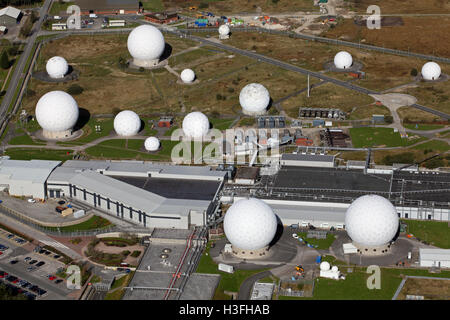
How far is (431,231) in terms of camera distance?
116 meters

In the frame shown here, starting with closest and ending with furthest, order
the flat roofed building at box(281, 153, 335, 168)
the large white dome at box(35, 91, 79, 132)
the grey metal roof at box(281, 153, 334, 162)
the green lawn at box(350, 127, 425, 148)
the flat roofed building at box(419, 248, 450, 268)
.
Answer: the flat roofed building at box(419, 248, 450, 268)
the flat roofed building at box(281, 153, 335, 168)
the grey metal roof at box(281, 153, 334, 162)
the green lawn at box(350, 127, 425, 148)
the large white dome at box(35, 91, 79, 132)

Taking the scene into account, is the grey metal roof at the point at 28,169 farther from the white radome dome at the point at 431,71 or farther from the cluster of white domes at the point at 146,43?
the white radome dome at the point at 431,71

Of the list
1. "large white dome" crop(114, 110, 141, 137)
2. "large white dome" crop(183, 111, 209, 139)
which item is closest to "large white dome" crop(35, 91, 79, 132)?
"large white dome" crop(114, 110, 141, 137)

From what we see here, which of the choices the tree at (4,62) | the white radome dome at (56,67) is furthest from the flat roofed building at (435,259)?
the tree at (4,62)

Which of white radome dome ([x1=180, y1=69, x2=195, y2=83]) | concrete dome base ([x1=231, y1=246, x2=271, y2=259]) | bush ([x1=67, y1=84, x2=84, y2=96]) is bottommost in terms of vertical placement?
concrete dome base ([x1=231, y1=246, x2=271, y2=259])

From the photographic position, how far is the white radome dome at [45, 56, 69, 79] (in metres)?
185

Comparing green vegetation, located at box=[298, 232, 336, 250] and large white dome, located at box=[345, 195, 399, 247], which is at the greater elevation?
large white dome, located at box=[345, 195, 399, 247]

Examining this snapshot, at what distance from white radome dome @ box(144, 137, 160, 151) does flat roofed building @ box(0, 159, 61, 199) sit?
18.0 meters

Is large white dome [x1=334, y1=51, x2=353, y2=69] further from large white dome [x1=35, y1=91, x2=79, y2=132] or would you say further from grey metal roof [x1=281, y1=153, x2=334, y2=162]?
large white dome [x1=35, y1=91, x2=79, y2=132]

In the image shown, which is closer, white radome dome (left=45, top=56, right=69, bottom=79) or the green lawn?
the green lawn

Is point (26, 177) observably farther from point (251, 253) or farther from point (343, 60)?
point (343, 60)

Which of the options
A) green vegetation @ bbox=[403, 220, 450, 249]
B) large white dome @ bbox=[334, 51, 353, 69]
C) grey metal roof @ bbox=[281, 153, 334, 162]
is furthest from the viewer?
large white dome @ bbox=[334, 51, 353, 69]

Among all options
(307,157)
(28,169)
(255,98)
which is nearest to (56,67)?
(255,98)

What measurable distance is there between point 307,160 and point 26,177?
1970 inches
